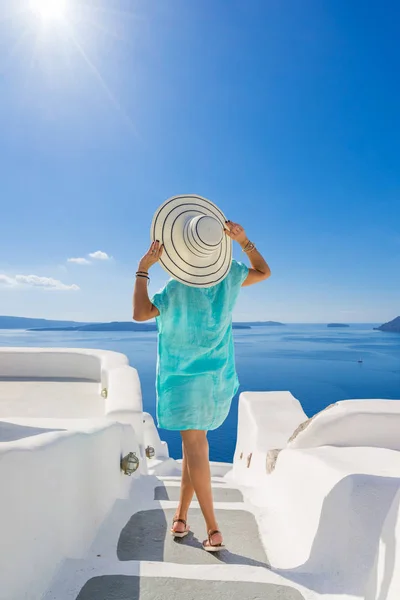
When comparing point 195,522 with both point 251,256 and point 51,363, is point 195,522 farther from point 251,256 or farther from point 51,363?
point 51,363

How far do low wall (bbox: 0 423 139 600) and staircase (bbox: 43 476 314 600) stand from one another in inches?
3.2

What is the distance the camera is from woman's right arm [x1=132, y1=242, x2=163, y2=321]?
1844 millimetres

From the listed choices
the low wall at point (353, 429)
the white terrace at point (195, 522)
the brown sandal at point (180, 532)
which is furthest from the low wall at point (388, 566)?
the low wall at point (353, 429)

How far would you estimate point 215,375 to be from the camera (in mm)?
1937

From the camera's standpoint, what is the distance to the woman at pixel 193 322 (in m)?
1.85

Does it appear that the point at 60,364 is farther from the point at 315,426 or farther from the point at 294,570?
the point at 294,570

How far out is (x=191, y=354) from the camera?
1.88 meters

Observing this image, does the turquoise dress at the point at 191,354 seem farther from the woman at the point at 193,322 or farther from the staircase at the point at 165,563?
the staircase at the point at 165,563

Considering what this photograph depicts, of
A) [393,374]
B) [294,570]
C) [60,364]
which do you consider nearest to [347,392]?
[393,374]

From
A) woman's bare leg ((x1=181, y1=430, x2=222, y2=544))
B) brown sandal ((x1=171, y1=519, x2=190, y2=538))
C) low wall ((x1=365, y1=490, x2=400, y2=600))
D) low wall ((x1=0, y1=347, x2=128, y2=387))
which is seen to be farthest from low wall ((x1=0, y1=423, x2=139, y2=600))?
low wall ((x1=0, y1=347, x2=128, y2=387))

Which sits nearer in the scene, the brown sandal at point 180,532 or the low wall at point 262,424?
the brown sandal at point 180,532

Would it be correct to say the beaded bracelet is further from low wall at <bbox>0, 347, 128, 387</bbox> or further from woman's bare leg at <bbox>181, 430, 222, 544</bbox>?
low wall at <bbox>0, 347, 128, 387</bbox>

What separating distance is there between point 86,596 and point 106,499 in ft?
2.59

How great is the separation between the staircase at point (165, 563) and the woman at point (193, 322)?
110 mm
